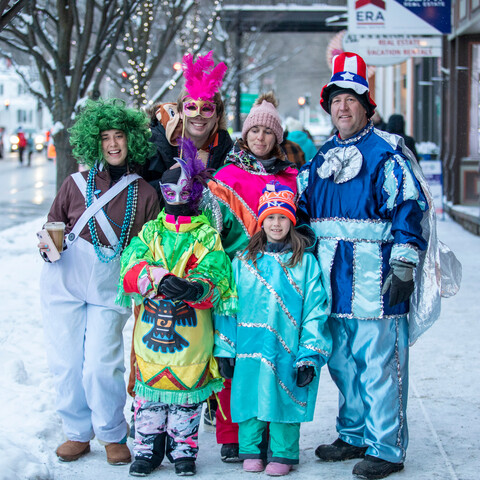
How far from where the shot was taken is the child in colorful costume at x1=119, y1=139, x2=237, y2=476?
11.3ft

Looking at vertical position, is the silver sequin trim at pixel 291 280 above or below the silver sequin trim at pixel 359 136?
below

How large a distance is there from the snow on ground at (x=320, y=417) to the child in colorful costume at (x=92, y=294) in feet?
0.69

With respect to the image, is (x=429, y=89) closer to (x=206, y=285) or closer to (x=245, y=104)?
(x=245, y=104)

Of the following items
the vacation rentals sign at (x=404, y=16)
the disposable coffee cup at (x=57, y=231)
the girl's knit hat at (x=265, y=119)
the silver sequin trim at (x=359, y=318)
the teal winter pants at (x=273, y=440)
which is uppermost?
the vacation rentals sign at (x=404, y=16)

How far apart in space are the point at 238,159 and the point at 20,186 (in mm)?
19525

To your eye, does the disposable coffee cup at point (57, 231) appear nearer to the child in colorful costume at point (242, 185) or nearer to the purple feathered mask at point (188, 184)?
the purple feathered mask at point (188, 184)

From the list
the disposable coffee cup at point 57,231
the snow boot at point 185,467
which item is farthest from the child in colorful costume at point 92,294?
the snow boot at point 185,467

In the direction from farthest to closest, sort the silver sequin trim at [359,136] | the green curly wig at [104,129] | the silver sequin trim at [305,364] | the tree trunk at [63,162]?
the tree trunk at [63,162], the green curly wig at [104,129], the silver sequin trim at [359,136], the silver sequin trim at [305,364]

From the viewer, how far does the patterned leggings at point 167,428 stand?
3553mm

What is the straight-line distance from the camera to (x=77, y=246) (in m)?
3.72

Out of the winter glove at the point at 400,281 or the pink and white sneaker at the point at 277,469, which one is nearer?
the winter glove at the point at 400,281

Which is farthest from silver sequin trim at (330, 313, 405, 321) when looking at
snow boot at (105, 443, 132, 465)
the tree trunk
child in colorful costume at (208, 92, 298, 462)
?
the tree trunk

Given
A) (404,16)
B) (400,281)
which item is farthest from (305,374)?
(404,16)

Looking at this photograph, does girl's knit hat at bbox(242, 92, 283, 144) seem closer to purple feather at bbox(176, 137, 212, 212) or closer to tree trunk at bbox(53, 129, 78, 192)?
purple feather at bbox(176, 137, 212, 212)
